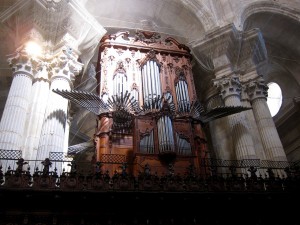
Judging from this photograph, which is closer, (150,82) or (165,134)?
(165,134)

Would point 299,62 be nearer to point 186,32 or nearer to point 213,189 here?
point 186,32

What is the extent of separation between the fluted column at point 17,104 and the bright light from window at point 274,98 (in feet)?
34.5

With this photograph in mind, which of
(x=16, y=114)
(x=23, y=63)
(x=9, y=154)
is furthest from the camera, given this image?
(x=23, y=63)

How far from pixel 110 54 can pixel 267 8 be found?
20.3 ft

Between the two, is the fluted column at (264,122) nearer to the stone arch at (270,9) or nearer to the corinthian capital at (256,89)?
the corinthian capital at (256,89)

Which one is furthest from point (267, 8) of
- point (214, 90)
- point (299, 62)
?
point (214, 90)

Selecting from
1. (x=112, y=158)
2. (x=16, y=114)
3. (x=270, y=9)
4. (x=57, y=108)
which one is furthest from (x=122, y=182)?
(x=270, y=9)

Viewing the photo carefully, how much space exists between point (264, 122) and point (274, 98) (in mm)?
5772

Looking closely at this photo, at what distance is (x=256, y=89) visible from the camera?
454 inches

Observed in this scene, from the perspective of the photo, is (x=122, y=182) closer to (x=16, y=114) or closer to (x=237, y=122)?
(x=16, y=114)

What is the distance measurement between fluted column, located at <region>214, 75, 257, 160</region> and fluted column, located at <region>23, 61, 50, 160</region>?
16.9 feet

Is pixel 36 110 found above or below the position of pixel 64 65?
below

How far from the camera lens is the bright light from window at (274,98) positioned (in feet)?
52.7

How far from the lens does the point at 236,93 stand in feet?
36.6
